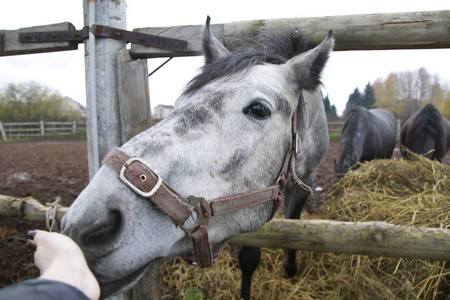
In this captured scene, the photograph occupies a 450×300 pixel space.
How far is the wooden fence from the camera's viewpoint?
78.9 ft

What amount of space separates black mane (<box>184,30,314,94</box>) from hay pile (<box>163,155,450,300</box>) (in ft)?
6.37

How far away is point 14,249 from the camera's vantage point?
137 inches

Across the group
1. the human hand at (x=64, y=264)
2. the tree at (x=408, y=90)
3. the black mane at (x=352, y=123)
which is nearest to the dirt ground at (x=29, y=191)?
the black mane at (x=352, y=123)

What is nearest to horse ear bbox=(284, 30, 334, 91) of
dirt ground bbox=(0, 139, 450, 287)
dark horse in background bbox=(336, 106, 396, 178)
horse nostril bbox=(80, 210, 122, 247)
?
horse nostril bbox=(80, 210, 122, 247)

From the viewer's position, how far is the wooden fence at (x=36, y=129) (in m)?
24.0

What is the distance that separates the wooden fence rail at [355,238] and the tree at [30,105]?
33.8 metres

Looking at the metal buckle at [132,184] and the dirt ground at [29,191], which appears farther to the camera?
the dirt ground at [29,191]

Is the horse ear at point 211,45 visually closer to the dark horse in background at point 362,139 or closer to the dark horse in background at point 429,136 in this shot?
the dark horse in background at point 362,139

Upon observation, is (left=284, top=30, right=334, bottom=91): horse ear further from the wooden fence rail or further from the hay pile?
the hay pile

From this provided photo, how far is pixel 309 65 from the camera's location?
1.64 m

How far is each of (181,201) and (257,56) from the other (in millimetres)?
1000

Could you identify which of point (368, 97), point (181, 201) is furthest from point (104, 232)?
point (368, 97)

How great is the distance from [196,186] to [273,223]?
112 cm

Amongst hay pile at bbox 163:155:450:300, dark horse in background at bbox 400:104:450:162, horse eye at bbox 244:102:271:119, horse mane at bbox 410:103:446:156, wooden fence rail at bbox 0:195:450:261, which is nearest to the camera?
horse eye at bbox 244:102:271:119
